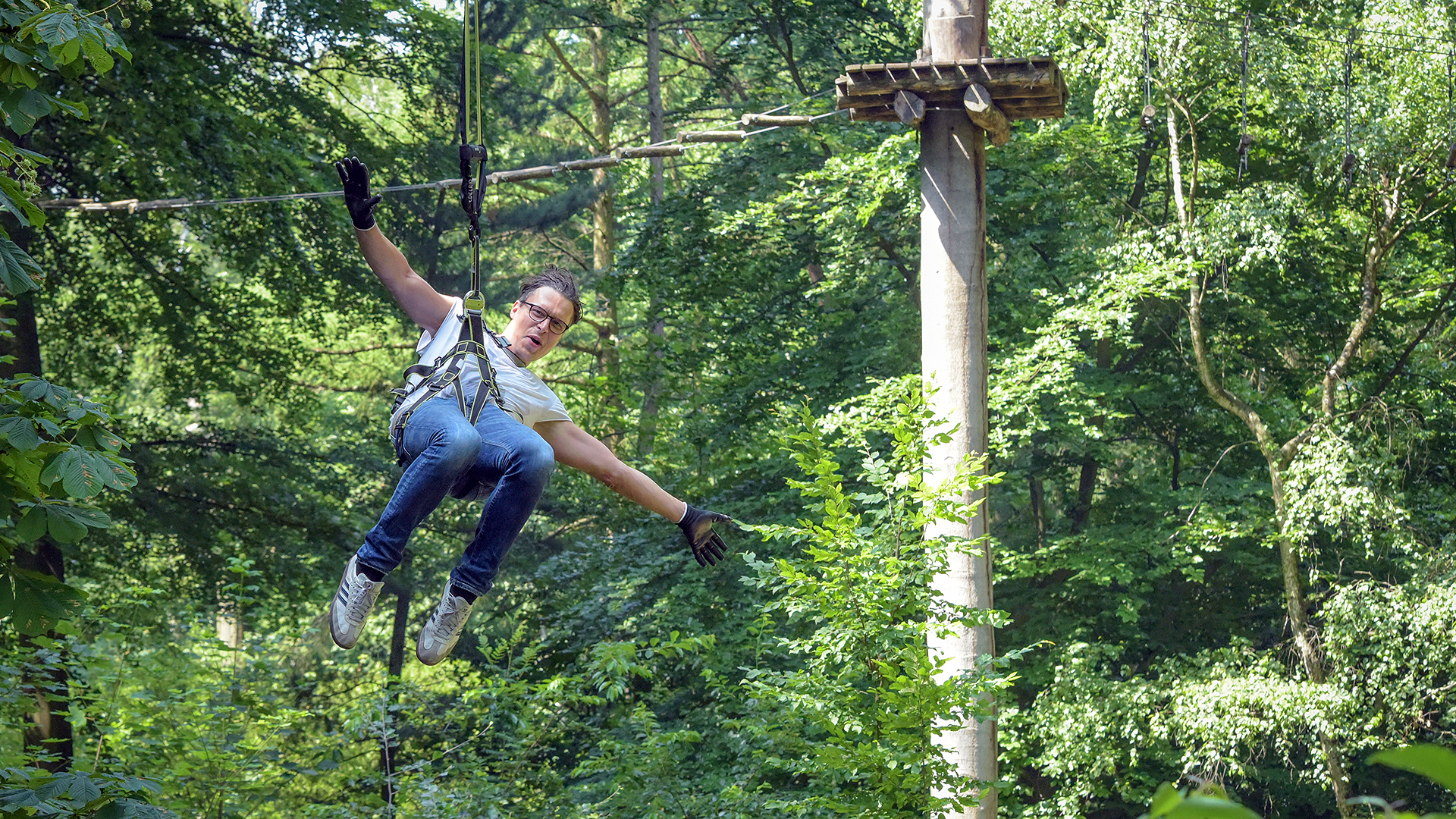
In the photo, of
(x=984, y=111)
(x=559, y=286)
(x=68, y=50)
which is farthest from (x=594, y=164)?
(x=68, y=50)

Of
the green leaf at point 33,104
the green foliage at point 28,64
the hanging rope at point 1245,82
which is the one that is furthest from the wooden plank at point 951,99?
the green leaf at point 33,104

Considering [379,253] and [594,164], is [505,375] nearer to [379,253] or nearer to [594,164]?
[379,253]

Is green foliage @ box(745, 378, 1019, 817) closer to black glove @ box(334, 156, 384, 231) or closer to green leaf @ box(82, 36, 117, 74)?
black glove @ box(334, 156, 384, 231)

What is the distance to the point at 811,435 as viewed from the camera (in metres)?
5.22

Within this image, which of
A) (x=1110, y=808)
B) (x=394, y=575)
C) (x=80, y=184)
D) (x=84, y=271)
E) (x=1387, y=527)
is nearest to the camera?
(x=1387, y=527)

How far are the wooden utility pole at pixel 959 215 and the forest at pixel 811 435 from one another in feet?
1.36

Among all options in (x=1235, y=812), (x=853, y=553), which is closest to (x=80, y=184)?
(x=853, y=553)

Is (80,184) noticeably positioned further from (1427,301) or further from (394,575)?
(1427,301)

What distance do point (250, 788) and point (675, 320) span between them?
6748 millimetres

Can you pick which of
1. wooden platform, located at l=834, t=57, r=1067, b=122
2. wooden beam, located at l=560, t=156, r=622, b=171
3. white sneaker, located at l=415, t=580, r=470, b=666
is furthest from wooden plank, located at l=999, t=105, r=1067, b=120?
white sneaker, located at l=415, t=580, r=470, b=666

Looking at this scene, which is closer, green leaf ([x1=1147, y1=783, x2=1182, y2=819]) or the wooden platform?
green leaf ([x1=1147, y1=783, x2=1182, y2=819])

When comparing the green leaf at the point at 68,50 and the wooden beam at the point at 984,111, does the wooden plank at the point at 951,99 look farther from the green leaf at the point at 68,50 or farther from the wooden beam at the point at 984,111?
the green leaf at the point at 68,50

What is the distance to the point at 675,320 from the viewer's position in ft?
40.7

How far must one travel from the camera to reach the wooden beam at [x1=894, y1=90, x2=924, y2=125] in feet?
20.1
